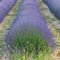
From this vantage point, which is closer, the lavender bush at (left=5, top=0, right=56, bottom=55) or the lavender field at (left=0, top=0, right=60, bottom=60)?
the lavender bush at (left=5, top=0, right=56, bottom=55)

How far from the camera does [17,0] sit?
10734 millimetres

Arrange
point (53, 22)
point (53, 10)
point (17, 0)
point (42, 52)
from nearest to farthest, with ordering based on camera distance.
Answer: point (42, 52), point (53, 22), point (53, 10), point (17, 0)

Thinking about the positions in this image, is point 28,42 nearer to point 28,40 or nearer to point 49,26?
point 28,40

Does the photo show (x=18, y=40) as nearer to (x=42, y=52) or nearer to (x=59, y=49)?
(x=42, y=52)

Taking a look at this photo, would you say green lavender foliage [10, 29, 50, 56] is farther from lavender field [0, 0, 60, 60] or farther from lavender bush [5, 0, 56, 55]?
lavender field [0, 0, 60, 60]

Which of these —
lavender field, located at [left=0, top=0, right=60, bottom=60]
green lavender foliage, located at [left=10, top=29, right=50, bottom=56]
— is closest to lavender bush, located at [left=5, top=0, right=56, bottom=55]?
green lavender foliage, located at [left=10, top=29, right=50, bottom=56]

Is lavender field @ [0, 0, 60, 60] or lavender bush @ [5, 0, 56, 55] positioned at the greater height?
lavender bush @ [5, 0, 56, 55]

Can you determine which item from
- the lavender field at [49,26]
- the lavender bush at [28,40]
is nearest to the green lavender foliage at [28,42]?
the lavender bush at [28,40]

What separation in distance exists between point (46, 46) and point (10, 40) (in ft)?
1.95

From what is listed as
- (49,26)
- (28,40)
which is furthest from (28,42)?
(49,26)

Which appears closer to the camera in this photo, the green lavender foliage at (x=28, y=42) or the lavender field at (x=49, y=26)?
the green lavender foliage at (x=28, y=42)

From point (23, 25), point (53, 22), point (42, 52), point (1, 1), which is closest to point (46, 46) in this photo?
point (42, 52)

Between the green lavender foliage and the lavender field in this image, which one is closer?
the green lavender foliage

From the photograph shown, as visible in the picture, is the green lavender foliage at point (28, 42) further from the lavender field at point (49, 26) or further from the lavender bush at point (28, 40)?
the lavender field at point (49, 26)
